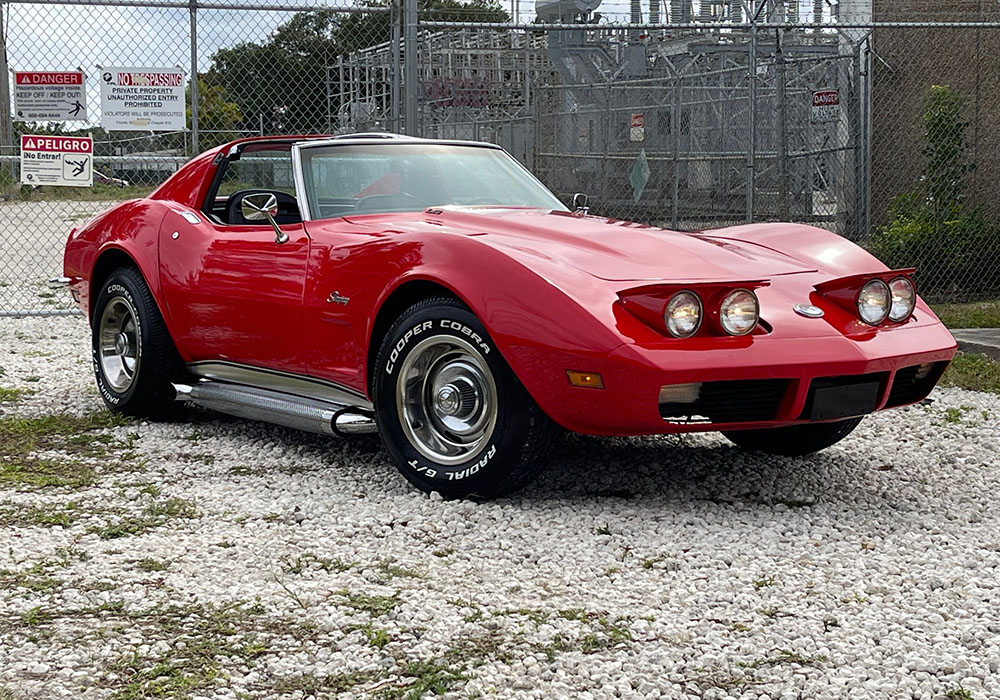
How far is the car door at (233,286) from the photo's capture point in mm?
5246

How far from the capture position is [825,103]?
10.9 meters

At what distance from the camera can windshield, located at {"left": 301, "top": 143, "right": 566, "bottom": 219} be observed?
5.43m

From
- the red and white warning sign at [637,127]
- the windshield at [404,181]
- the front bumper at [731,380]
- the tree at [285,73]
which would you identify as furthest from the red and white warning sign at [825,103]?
the front bumper at [731,380]

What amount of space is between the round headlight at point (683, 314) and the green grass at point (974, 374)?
11.7ft

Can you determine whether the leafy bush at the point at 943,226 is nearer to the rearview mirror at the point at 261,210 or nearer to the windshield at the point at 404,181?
the windshield at the point at 404,181

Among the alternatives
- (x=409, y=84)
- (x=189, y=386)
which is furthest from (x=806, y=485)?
(x=409, y=84)

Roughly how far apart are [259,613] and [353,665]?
485mm

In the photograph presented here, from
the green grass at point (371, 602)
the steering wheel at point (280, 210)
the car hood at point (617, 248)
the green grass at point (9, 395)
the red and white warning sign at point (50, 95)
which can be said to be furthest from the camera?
the red and white warning sign at point (50, 95)

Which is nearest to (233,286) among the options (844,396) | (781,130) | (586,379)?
(586,379)

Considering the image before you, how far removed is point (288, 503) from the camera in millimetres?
4672

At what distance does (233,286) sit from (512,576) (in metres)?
2.27

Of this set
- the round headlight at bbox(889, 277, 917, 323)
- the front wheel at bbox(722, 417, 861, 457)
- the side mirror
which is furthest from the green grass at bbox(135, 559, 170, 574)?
the round headlight at bbox(889, 277, 917, 323)

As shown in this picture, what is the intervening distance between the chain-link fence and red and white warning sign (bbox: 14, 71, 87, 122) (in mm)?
187

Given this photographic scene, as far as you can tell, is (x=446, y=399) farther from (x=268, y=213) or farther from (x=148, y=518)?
Result: (x=268, y=213)
